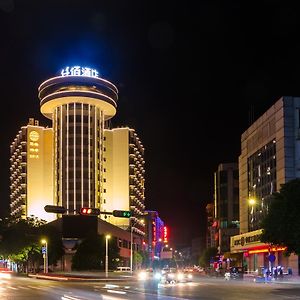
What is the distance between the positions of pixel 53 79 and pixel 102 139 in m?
24.3

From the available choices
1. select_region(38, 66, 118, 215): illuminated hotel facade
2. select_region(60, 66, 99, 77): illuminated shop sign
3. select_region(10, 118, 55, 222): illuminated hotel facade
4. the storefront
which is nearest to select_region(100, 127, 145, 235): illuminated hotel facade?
select_region(38, 66, 118, 215): illuminated hotel facade

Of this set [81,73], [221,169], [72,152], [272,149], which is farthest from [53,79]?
[272,149]

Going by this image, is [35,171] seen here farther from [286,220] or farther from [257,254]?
[286,220]

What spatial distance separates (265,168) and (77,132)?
287 ft

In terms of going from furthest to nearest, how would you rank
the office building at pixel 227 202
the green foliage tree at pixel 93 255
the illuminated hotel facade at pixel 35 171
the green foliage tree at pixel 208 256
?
1. the illuminated hotel facade at pixel 35 171
2. the green foliage tree at pixel 208 256
3. the office building at pixel 227 202
4. the green foliage tree at pixel 93 255

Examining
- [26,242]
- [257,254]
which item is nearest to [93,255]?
[26,242]

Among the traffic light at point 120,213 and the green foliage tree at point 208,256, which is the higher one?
the traffic light at point 120,213

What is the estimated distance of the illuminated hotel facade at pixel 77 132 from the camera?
180 metres

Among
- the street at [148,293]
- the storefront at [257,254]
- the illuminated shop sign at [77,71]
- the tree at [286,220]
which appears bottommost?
the storefront at [257,254]

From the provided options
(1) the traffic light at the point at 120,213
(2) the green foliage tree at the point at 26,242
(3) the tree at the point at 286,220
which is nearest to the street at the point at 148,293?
(1) the traffic light at the point at 120,213

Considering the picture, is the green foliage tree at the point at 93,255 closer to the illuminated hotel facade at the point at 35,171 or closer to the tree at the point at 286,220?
the tree at the point at 286,220

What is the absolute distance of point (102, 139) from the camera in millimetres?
190625

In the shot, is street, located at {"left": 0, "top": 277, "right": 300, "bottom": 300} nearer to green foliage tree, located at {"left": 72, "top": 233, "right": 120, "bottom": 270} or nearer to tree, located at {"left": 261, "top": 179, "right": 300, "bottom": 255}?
tree, located at {"left": 261, "top": 179, "right": 300, "bottom": 255}

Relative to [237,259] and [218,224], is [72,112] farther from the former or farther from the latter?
[237,259]
